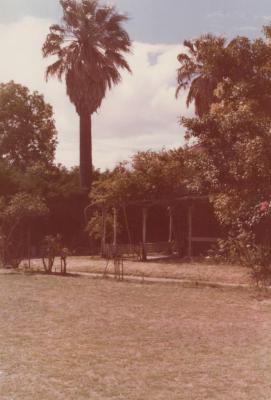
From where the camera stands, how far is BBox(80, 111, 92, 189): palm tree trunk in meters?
33.5

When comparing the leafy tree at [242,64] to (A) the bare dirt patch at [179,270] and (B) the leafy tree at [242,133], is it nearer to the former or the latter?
(B) the leafy tree at [242,133]

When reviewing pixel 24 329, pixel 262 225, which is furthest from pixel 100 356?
pixel 262 225

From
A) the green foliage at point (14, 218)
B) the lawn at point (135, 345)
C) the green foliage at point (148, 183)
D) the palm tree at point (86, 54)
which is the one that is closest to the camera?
the lawn at point (135, 345)

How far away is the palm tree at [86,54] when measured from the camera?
33.1m

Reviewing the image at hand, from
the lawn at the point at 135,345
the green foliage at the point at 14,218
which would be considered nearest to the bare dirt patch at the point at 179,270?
the green foliage at the point at 14,218

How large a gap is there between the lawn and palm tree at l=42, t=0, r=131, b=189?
63.8 feet

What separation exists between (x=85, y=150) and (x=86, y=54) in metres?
5.34

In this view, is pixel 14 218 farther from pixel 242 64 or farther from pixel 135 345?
pixel 135 345

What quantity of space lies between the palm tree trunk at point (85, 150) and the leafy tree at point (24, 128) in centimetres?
484

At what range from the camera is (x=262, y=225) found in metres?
24.5

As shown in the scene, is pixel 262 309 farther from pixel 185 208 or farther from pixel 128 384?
pixel 185 208

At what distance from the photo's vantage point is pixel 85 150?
110 ft

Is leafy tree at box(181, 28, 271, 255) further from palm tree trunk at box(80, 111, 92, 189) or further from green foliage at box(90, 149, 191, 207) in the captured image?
palm tree trunk at box(80, 111, 92, 189)

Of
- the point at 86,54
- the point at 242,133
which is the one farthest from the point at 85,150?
the point at 242,133
